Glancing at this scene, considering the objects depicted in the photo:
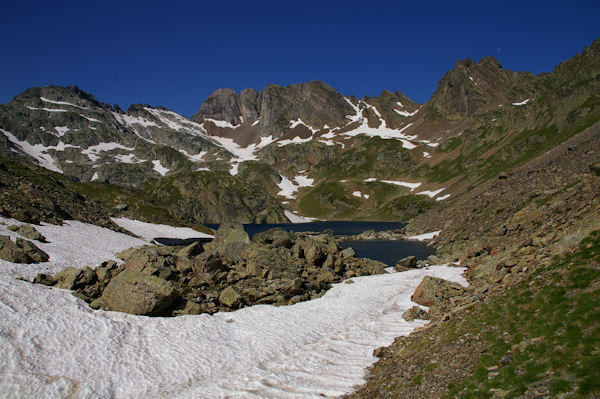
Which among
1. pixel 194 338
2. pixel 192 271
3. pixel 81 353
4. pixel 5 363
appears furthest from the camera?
pixel 192 271

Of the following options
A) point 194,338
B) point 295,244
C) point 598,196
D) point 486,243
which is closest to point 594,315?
point 598,196

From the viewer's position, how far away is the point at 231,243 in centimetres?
3866

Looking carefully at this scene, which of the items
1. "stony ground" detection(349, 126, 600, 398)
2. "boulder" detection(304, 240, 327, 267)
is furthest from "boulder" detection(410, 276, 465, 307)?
"boulder" detection(304, 240, 327, 267)

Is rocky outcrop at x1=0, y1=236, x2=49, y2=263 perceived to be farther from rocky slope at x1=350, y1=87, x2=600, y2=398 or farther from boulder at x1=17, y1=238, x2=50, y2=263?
rocky slope at x1=350, y1=87, x2=600, y2=398

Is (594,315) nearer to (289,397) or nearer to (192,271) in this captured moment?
(289,397)

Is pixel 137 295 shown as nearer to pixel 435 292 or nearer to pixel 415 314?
pixel 415 314

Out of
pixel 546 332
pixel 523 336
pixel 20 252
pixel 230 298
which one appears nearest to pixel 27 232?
pixel 20 252

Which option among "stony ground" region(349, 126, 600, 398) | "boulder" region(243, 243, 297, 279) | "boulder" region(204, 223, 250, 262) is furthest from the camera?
"boulder" region(204, 223, 250, 262)

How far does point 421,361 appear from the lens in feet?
53.7

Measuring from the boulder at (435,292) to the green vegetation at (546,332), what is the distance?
10.5 meters

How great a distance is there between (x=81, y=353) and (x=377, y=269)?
36.1 metres

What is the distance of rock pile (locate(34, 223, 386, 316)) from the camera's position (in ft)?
78.1

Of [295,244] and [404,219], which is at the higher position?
[404,219]

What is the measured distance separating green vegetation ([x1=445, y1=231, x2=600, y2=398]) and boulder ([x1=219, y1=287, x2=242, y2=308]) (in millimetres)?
16236
